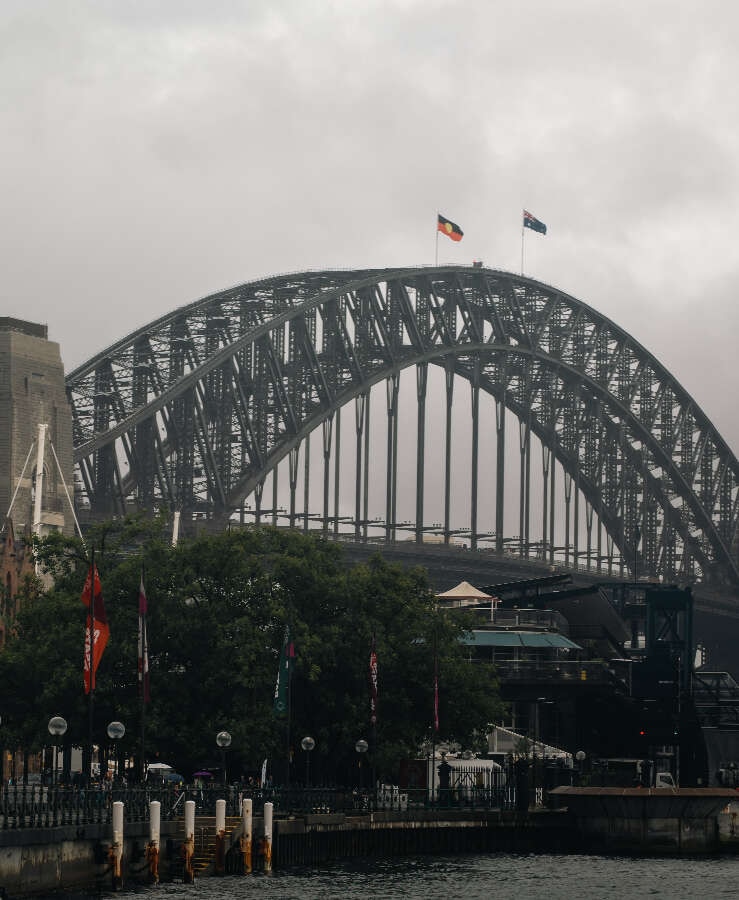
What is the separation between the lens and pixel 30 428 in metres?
147

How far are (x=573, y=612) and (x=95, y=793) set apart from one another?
285 ft

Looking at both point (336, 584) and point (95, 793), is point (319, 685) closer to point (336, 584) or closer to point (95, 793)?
point (336, 584)

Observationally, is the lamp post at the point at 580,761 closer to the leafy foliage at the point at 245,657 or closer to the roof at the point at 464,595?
the leafy foliage at the point at 245,657

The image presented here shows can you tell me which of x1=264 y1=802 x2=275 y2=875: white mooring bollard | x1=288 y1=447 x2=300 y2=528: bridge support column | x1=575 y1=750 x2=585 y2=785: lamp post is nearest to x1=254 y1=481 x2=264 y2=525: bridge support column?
x1=288 y1=447 x2=300 y2=528: bridge support column

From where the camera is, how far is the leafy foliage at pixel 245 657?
109062 millimetres

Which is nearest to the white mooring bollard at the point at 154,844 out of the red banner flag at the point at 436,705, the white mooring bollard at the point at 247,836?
the white mooring bollard at the point at 247,836

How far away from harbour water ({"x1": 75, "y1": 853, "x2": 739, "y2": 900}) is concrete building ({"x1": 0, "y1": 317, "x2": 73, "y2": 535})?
49.0 m

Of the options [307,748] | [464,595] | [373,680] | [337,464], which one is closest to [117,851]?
[307,748]

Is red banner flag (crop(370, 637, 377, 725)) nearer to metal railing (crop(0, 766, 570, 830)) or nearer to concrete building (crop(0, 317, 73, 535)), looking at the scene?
metal railing (crop(0, 766, 570, 830))

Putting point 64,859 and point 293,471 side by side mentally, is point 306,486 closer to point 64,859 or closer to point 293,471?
point 293,471

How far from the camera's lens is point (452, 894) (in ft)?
285

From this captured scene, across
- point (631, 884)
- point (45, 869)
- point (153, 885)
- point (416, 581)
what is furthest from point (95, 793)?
point (416, 581)

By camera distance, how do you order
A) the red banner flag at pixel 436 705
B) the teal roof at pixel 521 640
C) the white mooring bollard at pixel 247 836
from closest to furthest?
the white mooring bollard at pixel 247 836 → the red banner flag at pixel 436 705 → the teal roof at pixel 521 640

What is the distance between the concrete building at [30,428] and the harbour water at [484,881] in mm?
48967
